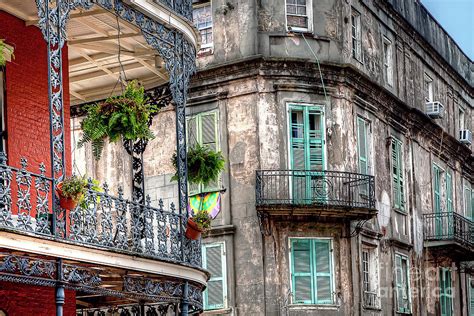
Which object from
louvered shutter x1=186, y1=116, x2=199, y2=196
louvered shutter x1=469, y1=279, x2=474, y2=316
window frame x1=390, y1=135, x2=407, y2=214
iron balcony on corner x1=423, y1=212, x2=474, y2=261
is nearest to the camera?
louvered shutter x1=186, y1=116, x2=199, y2=196

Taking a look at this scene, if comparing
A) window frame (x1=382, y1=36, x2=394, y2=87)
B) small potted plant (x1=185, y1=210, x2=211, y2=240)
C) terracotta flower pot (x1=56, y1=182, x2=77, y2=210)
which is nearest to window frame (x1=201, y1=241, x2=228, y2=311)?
window frame (x1=382, y1=36, x2=394, y2=87)

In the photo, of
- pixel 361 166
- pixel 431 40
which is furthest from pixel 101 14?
pixel 431 40

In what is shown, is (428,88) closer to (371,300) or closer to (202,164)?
(371,300)

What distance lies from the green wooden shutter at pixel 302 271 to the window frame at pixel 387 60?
638cm

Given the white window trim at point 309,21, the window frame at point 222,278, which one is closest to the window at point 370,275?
the window frame at point 222,278

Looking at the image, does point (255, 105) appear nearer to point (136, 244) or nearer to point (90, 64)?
point (90, 64)

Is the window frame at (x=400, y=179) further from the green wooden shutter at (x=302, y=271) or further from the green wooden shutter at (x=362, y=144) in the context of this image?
the green wooden shutter at (x=302, y=271)

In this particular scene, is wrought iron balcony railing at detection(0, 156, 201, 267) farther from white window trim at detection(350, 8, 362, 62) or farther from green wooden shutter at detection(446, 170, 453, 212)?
green wooden shutter at detection(446, 170, 453, 212)

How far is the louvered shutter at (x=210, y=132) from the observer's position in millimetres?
27359

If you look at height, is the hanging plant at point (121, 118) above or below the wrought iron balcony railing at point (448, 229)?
above

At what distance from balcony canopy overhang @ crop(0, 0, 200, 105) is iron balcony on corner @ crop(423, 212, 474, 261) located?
14.3 metres

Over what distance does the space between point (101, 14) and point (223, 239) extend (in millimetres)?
10619

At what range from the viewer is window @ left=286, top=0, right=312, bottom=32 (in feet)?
92.0

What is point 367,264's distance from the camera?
28531 millimetres
